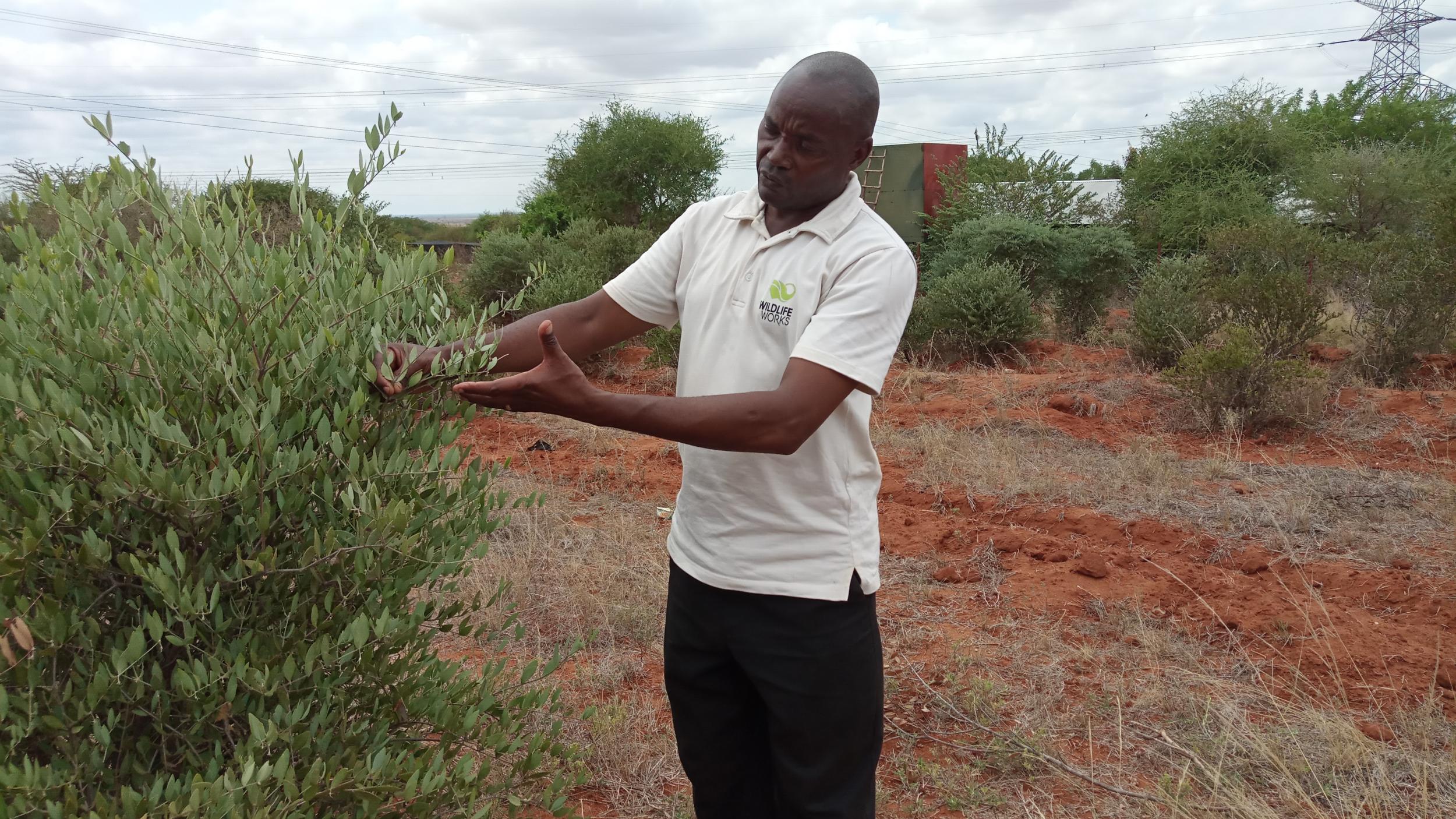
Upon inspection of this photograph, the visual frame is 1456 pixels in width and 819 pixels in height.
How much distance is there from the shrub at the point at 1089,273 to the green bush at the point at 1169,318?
6.54ft

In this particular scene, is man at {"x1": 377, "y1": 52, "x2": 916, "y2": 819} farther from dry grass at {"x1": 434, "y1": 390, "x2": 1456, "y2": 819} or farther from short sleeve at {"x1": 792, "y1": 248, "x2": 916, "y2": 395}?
dry grass at {"x1": 434, "y1": 390, "x2": 1456, "y2": 819}

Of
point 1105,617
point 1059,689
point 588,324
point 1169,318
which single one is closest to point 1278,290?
point 1169,318

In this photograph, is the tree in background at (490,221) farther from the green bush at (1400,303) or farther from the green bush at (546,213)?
the green bush at (1400,303)

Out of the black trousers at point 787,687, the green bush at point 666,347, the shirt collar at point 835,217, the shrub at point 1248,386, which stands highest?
the shirt collar at point 835,217

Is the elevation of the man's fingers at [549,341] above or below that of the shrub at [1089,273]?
above

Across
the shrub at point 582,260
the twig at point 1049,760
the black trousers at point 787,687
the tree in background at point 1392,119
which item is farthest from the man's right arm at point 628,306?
the tree in background at point 1392,119

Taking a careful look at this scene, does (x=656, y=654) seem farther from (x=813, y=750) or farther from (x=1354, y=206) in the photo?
(x=1354, y=206)

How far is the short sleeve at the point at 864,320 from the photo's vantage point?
1762 millimetres

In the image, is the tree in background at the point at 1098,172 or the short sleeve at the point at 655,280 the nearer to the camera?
the short sleeve at the point at 655,280

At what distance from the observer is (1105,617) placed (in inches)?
171

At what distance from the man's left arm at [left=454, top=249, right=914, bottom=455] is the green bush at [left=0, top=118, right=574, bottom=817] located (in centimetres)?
16

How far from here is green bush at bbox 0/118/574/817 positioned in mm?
1498

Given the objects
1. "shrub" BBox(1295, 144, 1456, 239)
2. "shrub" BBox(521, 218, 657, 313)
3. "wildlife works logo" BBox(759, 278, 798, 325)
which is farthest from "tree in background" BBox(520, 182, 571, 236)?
"wildlife works logo" BBox(759, 278, 798, 325)

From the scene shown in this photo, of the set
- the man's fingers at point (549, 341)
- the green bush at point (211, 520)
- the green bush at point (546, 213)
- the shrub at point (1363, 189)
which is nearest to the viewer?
the green bush at point (211, 520)
